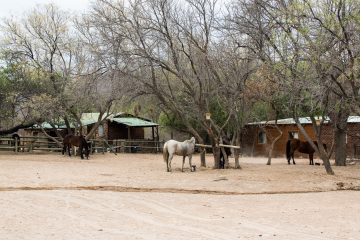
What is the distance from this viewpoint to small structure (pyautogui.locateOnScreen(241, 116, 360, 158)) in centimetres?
3369

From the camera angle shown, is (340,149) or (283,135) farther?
(283,135)

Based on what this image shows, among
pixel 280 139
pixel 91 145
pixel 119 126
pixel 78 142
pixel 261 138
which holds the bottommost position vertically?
pixel 91 145

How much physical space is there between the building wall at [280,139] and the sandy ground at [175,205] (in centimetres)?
1283

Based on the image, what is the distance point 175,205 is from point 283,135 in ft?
83.7

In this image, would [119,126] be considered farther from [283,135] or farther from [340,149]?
[340,149]

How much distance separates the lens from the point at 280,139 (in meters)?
37.8

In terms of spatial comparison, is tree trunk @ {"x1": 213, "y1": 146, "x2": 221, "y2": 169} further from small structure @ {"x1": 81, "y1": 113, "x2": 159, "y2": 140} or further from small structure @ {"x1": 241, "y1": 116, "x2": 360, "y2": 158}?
small structure @ {"x1": 81, "y1": 113, "x2": 159, "y2": 140}

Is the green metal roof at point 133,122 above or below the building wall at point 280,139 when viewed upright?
above

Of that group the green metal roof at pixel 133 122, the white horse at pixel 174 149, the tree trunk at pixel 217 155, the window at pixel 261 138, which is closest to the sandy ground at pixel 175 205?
the white horse at pixel 174 149

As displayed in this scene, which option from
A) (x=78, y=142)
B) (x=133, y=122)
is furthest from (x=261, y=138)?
(x=78, y=142)

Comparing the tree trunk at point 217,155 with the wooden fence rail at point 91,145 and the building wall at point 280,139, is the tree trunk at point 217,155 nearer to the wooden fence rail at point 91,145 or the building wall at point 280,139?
the building wall at point 280,139

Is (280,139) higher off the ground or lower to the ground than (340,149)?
higher

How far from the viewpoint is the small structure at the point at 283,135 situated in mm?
33688

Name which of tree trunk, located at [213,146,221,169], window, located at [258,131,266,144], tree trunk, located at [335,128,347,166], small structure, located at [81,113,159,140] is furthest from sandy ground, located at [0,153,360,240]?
small structure, located at [81,113,159,140]
